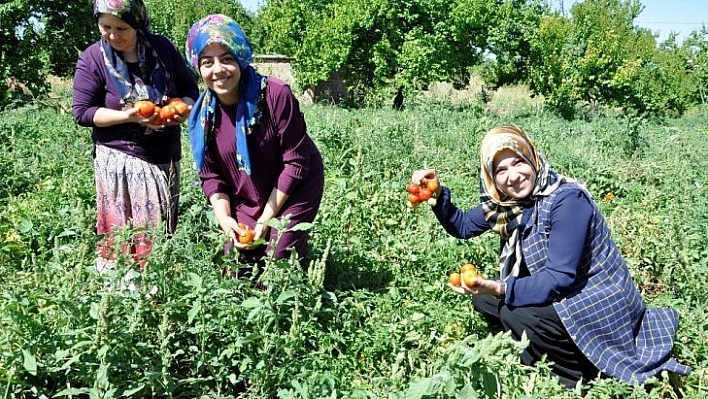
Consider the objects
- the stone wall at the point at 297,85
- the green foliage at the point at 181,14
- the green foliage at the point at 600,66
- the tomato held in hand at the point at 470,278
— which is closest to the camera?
the tomato held in hand at the point at 470,278

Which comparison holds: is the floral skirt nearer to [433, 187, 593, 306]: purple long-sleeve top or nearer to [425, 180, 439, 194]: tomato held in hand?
[425, 180, 439, 194]: tomato held in hand

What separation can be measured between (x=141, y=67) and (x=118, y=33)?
8.0 inches

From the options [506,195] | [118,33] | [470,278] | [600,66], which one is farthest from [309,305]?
[600,66]

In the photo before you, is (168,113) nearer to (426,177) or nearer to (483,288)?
(426,177)

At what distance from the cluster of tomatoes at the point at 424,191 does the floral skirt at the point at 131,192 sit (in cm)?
113

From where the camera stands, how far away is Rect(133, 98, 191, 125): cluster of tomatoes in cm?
274

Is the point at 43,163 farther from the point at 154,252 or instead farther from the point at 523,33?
the point at 523,33

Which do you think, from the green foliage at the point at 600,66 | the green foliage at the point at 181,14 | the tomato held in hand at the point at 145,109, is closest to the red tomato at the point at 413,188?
the tomato held in hand at the point at 145,109

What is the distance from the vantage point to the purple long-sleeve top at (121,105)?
2807mm

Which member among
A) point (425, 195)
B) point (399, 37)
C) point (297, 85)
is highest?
point (399, 37)

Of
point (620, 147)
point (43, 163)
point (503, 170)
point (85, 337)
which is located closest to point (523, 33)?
point (620, 147)

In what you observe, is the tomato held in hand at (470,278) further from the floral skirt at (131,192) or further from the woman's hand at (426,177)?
the floral skirt at (131,192)

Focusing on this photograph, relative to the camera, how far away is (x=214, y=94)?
8.95ft

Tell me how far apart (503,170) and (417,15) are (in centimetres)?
1257
